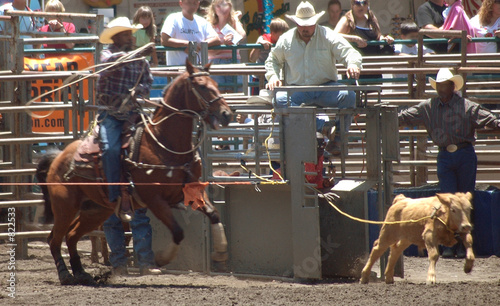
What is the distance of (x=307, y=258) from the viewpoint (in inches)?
318

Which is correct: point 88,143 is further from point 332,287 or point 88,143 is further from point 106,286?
point 332,287

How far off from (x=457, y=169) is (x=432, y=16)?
3.97 metres

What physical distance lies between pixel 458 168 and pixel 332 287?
109 inches

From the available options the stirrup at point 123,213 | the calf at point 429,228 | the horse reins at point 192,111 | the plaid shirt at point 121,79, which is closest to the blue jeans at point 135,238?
the stirrup at point 123,213

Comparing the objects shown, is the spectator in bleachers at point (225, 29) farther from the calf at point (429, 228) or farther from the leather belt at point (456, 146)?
the calf at point (429, 228)

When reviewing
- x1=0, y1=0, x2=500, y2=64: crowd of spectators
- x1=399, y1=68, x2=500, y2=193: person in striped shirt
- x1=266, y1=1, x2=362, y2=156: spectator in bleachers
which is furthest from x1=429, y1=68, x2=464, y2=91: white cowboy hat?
x1=0, y1=0, x2=500, y2=64: crowd of spectators

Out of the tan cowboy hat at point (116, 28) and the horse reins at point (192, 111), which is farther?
the tan cowboy hat at point (116, 28)

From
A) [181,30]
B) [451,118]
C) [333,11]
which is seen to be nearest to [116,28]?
[181,30]

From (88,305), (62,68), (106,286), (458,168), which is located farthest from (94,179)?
(458,168)

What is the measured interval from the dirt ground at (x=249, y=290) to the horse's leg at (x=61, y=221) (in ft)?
0.54

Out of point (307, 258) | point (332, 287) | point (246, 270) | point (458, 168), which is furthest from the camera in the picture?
point (458, 168)

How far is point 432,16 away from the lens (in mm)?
12477

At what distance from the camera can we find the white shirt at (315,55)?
29.0ft

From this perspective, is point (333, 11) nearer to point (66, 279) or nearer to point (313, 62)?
point (313, 62)
